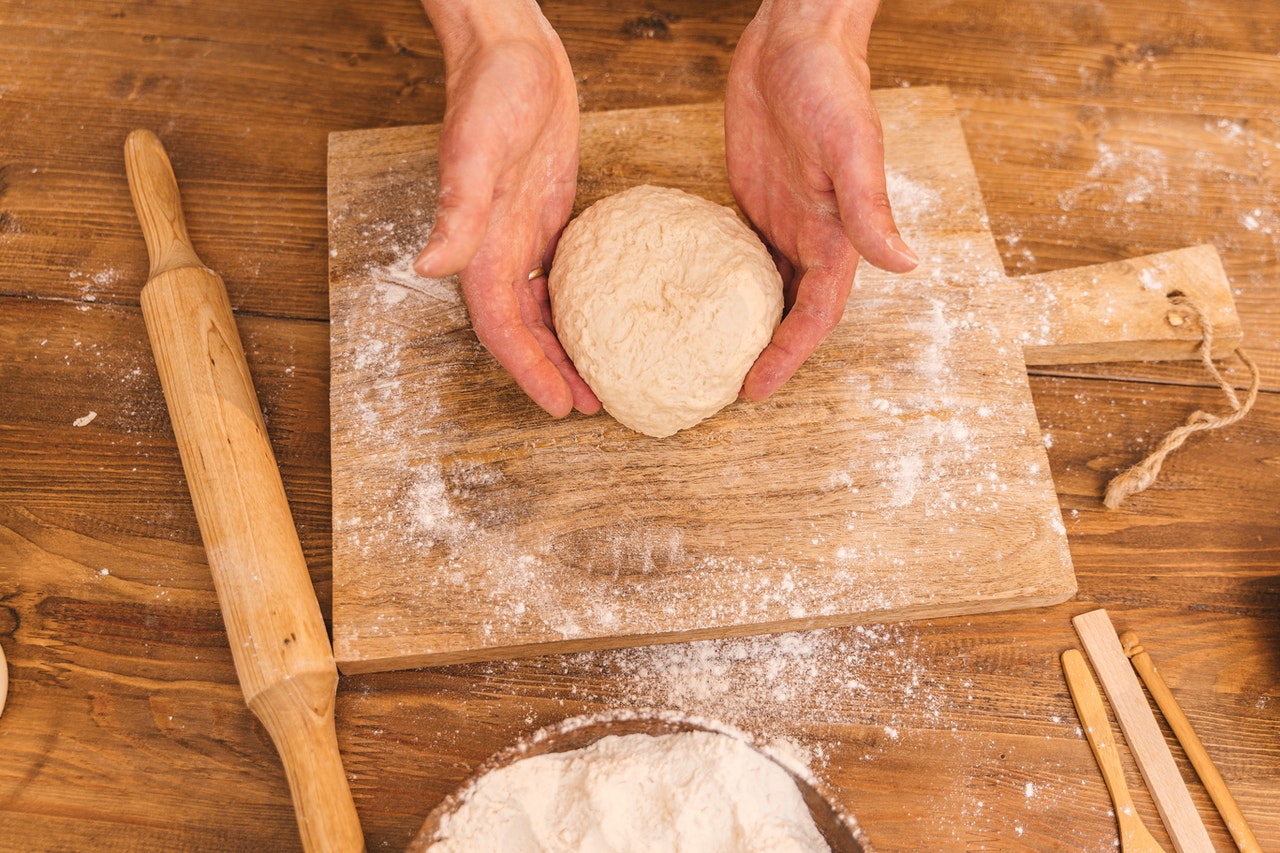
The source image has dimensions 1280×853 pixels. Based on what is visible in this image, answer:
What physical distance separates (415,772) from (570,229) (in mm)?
931

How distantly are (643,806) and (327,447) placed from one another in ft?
2.73

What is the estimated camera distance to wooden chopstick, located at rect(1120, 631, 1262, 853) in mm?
1378

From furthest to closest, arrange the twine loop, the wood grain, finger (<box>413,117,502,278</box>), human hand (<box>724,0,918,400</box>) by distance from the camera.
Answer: the twine loop < the wood grain < human hand (<box>724,0,918,400</box>) < finger (<box>413,117,502,278</box>)

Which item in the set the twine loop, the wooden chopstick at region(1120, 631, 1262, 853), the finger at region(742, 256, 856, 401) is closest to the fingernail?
the finger at region(742, 256, 856, 401)

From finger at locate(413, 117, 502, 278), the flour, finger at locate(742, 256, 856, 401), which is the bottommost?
the flour

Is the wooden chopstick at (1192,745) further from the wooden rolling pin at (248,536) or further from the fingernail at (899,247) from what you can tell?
the wooden rolling pin at (248,536)

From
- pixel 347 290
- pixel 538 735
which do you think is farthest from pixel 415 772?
pixel 347 290

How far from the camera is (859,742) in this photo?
4.65ft

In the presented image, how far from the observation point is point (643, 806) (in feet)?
4.08

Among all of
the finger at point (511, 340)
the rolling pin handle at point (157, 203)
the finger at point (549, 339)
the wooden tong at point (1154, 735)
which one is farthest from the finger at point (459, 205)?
the wooden tong at point (1154, 735)

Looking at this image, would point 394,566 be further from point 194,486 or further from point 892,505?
point 892,505

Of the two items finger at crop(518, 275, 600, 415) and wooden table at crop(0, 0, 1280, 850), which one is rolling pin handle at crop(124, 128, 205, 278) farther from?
finger at crop(518, 275, 600, 415)

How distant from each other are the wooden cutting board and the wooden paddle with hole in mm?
130

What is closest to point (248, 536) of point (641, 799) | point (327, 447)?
point (327, 447)
